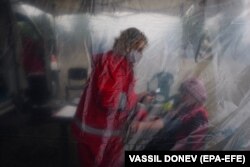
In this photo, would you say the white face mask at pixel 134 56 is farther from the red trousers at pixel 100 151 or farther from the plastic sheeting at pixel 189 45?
the red trousers at pixel 100 151

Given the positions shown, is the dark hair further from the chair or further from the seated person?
the seated person

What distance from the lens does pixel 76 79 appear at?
152 cm

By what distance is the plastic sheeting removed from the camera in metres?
1.45

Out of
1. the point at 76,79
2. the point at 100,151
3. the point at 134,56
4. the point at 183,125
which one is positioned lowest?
the point at 100,151

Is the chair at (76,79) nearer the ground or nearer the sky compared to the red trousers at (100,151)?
nearer the sky

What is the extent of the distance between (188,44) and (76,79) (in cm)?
59

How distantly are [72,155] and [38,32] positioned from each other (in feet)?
2.19

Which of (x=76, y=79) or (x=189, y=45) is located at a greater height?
(x=189, y=45)

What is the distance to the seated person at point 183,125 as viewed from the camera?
59.5 inches

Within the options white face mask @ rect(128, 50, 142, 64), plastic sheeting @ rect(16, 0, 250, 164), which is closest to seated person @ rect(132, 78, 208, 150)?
plastic sheeting @ rect(16, 0, 250, 164)

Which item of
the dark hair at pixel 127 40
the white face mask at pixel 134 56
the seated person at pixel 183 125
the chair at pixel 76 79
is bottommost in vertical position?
the seated person at pixel 183 125

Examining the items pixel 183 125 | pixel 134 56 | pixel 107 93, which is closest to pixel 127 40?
pixel 134 56

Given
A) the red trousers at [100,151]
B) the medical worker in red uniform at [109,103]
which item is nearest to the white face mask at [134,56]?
the medical worker in red uniform at [109,103]

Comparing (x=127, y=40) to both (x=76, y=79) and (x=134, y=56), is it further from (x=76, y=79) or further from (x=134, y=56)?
(x=76, y=79)
